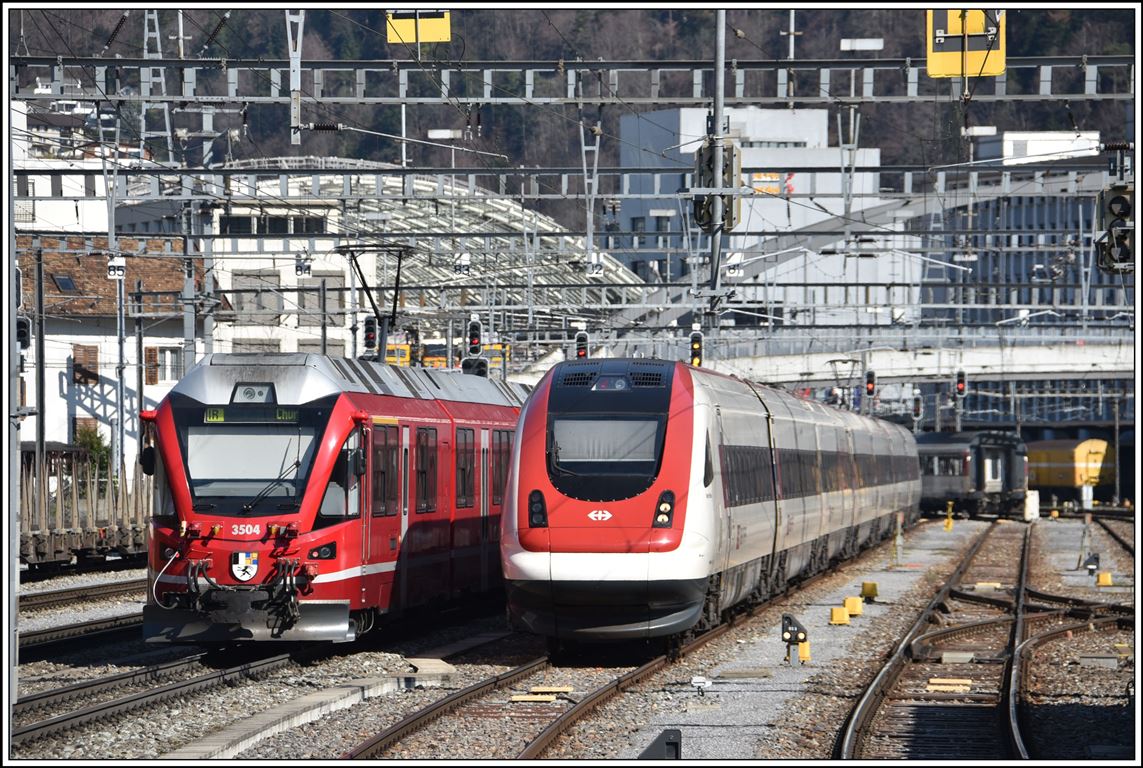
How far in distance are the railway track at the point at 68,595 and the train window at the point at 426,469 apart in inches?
286

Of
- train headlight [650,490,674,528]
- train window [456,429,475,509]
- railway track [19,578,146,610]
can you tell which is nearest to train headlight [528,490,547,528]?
train headlight [650,490,674,528]

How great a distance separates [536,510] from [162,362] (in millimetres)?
52157

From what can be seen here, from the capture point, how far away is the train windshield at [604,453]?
1758cm

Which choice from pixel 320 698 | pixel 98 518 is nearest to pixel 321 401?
pixel 320 698

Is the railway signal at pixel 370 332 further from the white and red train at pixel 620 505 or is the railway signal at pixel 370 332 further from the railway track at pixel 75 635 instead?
the white and red train at pixel 620 505

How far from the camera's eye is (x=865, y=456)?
3781cm

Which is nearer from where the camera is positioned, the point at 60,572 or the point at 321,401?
the point at 321,401

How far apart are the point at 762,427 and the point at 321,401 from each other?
731cm

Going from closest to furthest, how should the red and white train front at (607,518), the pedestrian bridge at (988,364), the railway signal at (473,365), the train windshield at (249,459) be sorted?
the train windshield at (249,459) < the red and white train front at (607,518) < the railway signal at (473,365) < the pedestrian bridge at (988,364)

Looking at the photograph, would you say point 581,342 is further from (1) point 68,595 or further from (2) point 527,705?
(2) point 527,705

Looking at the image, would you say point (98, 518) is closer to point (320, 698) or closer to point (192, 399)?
point (192, 399)

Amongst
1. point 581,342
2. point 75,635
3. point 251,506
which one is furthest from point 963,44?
point 581,342

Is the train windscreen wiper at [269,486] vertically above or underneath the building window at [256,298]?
underneath

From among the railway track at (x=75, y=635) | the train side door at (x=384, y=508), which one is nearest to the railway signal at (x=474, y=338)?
the railway track at (x=75, y=635)
